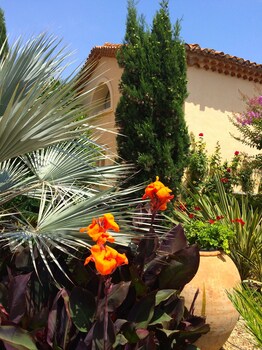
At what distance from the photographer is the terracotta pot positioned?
3486 mm

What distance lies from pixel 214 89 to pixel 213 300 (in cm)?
799

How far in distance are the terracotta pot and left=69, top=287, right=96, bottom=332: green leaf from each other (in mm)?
1324

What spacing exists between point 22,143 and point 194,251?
1.34 meters

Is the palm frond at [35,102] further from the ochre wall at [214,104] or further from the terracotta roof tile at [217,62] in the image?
the ochre wall at [214,104]

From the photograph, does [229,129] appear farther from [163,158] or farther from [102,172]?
[102,172]

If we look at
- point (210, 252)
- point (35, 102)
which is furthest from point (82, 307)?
point (210, 252)

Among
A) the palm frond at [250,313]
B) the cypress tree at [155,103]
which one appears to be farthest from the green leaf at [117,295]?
the cypress tree at [155,103]

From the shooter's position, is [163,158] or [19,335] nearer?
[19,335]

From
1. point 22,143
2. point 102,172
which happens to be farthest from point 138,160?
point 22,143

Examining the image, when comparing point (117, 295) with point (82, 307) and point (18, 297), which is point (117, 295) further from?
point (18, 297)

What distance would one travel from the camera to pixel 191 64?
9.97 meters

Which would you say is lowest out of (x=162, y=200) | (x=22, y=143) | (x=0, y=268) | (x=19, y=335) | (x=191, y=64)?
(x=19, y=335)

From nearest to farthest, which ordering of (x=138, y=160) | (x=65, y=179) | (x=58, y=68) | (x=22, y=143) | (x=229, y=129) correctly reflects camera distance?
(x=22, y=143)
(x=58, y=68)
(x=65, y=179)
(x=138, y=160)
(x=229, y=129)

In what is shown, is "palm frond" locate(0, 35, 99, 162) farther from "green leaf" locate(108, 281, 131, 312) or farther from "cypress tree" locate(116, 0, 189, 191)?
"cypress tree" locate(116, 0, 189, 191)
